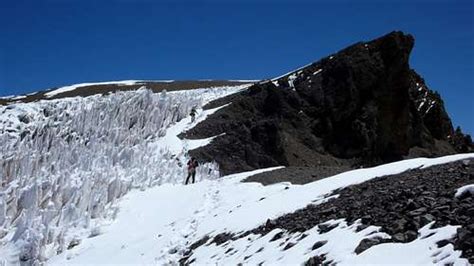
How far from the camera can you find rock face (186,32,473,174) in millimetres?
43906

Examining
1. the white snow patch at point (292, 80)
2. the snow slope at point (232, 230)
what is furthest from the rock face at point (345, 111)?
the snow slope at point (232, 230)

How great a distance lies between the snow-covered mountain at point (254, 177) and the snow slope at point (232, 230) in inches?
2.0

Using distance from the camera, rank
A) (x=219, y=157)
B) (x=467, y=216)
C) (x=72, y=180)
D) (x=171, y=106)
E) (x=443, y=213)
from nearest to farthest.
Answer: (x=467, y=216)
(x=443, y=213)
(x=72, y=180)
(x=219, y=157)
(x=171, y=106)

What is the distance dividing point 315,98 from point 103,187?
2957cm

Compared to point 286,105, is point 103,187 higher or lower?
lower

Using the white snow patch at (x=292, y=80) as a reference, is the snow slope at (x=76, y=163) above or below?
below

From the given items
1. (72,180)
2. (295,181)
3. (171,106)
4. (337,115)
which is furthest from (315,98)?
(72,180)

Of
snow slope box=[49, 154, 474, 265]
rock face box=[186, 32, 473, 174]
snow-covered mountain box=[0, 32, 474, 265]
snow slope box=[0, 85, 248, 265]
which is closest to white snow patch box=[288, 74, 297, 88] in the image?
rock face box=[186, 32, 473, 174]

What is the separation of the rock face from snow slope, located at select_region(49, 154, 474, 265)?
700 inches

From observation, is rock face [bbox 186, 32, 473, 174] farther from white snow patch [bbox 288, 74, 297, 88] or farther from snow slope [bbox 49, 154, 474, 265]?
snow slope [bbox 49, 154, 474, 265]

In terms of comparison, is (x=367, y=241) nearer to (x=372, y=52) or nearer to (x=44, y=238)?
(x=44, y=238)

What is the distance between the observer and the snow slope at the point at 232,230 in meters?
7.85

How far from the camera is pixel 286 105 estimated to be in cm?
4709

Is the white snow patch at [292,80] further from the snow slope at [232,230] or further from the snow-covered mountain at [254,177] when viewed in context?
the snow slope at [232,230]
